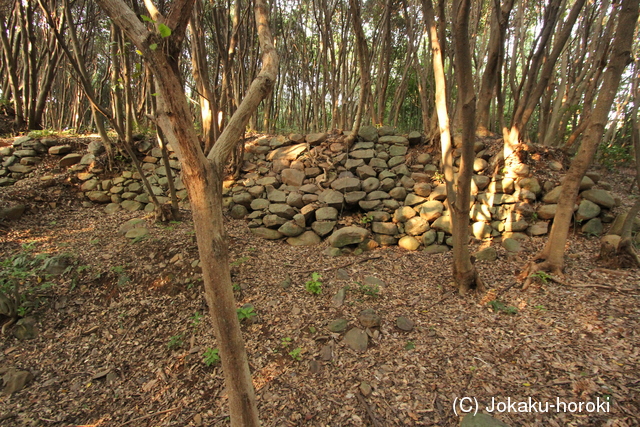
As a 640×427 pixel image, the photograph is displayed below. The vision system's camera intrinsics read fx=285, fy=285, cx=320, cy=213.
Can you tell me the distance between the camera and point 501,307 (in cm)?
313

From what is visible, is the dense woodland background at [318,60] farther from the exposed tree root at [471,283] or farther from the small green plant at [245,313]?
the exposed tree root at [471,283]

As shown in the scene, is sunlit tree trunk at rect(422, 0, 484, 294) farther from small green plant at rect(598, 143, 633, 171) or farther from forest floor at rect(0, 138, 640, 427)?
small green plant at rect(598, 143, 633, 171)

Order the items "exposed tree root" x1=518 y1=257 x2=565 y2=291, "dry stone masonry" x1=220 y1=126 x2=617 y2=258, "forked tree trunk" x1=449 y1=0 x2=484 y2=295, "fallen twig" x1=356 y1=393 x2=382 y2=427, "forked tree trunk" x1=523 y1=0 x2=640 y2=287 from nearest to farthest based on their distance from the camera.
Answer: "fallen twig" x1=356 y1=393 x2=382 y2=427
"forked tree trunk" x1=449 y1=0 x2=484 y2=295
"forked tree trunk" x1=523 y1=0 x2=640 y2=287
"exposed tree root" x1=518 y1=257 x2=565 y2=291
"dry stone masonry" x1=220 y1=126 x2=617 y2=258

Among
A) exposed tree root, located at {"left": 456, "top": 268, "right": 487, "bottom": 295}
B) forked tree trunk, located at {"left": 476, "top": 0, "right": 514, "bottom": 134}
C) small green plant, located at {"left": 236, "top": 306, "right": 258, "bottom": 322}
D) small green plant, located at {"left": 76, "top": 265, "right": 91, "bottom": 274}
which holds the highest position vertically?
forked tree trunk, located at {"left": 476, "top": 0, "right": 514, "bottom": 134}

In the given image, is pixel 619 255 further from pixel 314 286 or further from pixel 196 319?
pixel 196 319

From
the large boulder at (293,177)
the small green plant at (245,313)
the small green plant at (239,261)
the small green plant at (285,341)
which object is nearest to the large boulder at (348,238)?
the small green plant at (239,261)

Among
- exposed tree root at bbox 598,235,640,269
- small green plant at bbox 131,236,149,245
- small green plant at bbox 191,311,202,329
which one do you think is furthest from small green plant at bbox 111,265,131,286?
exposed tree root at bbox 598,235,640,269

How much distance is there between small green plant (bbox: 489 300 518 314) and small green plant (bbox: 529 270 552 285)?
2.05ft

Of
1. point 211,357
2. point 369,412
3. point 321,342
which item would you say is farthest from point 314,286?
point 369,412

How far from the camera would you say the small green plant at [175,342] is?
295cm

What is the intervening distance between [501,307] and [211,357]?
10.1 feet

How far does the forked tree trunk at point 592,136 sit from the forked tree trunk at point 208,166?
3.46 metres

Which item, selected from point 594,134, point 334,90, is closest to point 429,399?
point 594,134

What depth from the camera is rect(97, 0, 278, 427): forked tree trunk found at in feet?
4.28
